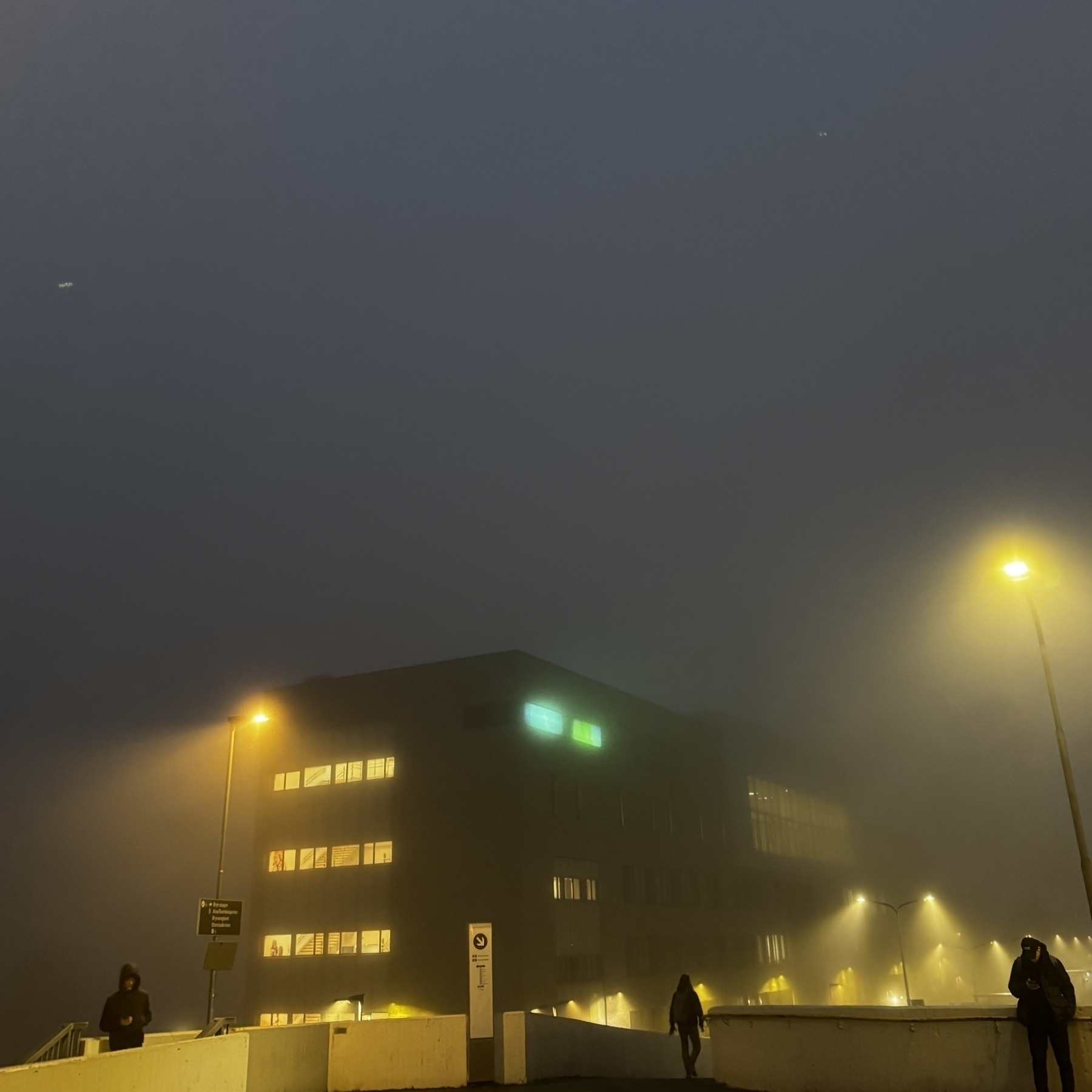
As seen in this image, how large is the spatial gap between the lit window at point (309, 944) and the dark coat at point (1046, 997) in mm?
51597

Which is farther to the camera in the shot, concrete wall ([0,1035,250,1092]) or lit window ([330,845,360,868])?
lit window ([330,845,360,868])

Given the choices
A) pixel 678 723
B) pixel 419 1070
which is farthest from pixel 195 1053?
pixel 678 723

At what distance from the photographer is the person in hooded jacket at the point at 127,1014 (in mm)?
12922

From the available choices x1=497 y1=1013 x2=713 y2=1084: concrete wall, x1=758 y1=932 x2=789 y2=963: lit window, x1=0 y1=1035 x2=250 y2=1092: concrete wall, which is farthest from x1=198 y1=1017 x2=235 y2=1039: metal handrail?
Answer: x1=758 y1=932 x2=789 y2=963: lit window

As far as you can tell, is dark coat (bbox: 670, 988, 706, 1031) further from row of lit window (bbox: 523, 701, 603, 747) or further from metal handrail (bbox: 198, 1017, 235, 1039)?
row of lit window (bbox: 523, 701, 603, 747)

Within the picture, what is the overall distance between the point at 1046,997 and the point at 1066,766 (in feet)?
35.8

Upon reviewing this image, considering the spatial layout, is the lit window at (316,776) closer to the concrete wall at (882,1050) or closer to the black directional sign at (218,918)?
the black directional sign at (218,918)

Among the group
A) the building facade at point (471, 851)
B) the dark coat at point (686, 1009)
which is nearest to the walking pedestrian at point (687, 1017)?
the dark coat at point (686, 1009)

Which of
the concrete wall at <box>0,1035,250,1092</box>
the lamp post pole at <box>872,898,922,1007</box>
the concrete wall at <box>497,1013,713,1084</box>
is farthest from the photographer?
the lamp post pole at <box>872,898,922,1007</box>

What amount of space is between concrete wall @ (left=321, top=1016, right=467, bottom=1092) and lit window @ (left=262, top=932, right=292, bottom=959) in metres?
46.1

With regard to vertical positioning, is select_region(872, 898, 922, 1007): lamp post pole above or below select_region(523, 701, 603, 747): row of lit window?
below

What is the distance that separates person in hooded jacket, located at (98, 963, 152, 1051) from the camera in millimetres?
12922

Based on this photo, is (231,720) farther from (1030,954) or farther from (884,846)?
(884,846)

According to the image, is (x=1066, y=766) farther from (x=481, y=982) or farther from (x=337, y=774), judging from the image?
(x=337, y=774)
